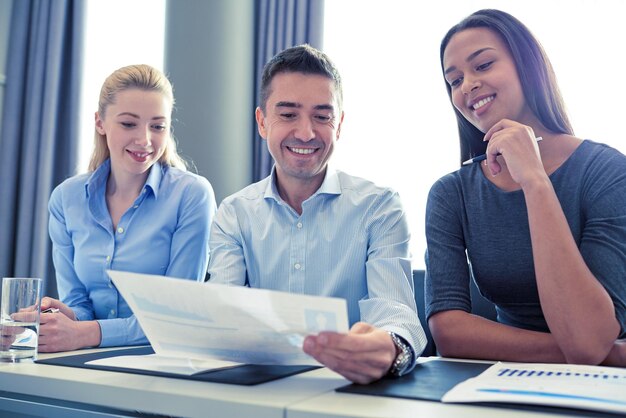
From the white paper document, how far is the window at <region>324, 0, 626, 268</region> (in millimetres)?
2108

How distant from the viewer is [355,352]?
2.99 feet

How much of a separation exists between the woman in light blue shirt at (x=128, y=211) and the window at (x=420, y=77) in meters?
1.53

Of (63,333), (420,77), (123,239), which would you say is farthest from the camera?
(420,77)

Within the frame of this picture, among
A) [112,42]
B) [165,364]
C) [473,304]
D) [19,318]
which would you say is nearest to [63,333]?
[19,318]

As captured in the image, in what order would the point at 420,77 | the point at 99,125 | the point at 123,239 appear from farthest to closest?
the point at 420,77 < the point at 99,125 < the point at 123,239

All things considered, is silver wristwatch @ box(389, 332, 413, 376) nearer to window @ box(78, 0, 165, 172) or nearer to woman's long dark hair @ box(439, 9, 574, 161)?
woman's long dark hair @ box(439, 9, 574, 161)

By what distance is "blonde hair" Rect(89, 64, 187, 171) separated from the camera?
1975 mm

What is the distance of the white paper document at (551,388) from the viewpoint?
29.4 inches

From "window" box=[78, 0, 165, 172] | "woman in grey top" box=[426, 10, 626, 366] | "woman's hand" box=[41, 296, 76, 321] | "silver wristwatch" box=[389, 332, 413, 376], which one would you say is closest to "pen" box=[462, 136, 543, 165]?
"woman in grey top" box=[426, 10, 626, 366]

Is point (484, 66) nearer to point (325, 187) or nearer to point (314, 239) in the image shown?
point (325, 187)

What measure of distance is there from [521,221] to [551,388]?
0.70m

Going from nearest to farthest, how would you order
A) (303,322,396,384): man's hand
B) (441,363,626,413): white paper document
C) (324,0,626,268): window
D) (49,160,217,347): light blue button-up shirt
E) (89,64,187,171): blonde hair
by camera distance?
(441,363,626,413): white paper document → (303,322,396,384): man's hand → (49,160,217,347): light blue button-up shirt → (89,64,187,171): blonde hair → (324,0,626,268): window

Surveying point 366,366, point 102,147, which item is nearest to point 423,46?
point 102,147

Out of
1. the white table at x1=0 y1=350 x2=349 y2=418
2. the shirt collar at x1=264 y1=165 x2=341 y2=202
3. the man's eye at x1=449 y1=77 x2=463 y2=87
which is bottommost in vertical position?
the white table at x1=0 y1=350 x2=349 y2=418
